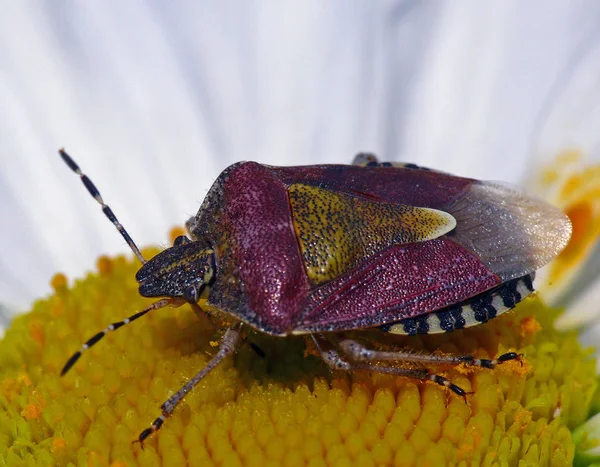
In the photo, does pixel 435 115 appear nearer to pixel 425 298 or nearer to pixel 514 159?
pixel 514 159

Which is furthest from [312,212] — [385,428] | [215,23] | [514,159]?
[215,23]

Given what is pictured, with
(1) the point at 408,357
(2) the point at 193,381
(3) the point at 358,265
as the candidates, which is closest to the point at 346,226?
(3) the point at 358,265

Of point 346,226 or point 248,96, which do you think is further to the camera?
point 248,96

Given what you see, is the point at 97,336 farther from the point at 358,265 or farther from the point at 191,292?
the point at 358,265

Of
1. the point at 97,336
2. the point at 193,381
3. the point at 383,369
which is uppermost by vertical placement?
the point at 97,336

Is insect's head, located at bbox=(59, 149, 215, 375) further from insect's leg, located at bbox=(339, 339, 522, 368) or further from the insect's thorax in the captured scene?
insect's leg, located at bbox=(339, 339, 522, 368)

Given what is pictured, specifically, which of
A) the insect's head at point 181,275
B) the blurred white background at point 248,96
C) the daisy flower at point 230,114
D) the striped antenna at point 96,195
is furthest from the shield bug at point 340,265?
the blurred white background at point 248,96
